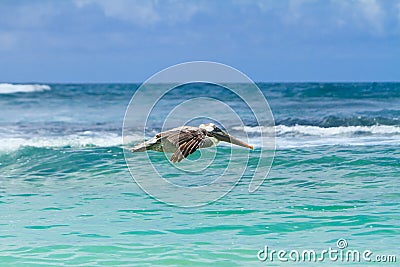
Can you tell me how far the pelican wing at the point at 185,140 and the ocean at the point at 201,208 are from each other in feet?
4.68

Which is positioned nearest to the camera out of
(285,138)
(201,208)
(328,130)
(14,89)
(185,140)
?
(185,140)

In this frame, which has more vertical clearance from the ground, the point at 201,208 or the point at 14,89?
the point at 14,89

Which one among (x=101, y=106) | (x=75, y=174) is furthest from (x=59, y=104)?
(x=75, y=174)

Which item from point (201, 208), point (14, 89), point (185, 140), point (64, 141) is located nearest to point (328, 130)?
point (64, 141)

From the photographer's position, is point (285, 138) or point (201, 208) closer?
point (201, 208)

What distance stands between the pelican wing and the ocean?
1.43 meters

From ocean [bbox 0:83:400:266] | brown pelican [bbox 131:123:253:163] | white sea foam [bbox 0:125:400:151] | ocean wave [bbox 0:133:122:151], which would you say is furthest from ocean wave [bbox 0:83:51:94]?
brown pelican [bbox 131:123:253:163]

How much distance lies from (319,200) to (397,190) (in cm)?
147

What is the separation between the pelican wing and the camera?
288 inches

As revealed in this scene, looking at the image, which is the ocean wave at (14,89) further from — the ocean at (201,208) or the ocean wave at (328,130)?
the ocean at (201,208)

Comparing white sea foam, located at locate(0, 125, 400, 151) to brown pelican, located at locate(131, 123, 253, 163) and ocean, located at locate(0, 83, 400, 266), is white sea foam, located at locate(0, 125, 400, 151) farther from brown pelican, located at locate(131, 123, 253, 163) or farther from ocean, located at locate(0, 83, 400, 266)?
brown pelican, located at locate(131, 123, 253, 163)

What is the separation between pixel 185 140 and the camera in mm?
7508

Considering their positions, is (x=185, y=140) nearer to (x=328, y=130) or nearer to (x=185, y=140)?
(x=185, y=140)

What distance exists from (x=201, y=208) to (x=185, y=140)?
351 cm
